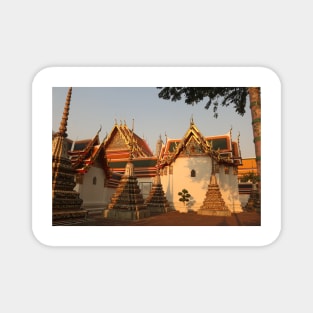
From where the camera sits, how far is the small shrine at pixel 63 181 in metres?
3.10

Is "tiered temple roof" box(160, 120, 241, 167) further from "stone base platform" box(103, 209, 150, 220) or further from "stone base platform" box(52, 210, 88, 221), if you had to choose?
"stone base platform" box(52, 210, 88, 221)

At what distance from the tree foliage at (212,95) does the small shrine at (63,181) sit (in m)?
1.29

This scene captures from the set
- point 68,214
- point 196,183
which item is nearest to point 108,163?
point 68,214

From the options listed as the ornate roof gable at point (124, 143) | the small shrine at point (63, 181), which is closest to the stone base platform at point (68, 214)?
the small shrine at point (63, 181)

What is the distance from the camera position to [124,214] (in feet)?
11.8

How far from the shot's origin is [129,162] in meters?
4.26

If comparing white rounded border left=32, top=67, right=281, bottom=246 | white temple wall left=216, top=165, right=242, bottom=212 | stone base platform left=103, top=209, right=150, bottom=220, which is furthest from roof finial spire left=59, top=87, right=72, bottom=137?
white temple wall left=216, top=165, right=242, bottom=212

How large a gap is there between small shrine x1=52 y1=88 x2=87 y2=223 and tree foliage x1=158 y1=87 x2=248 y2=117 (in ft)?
4.24

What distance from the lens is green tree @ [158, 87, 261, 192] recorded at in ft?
9.75

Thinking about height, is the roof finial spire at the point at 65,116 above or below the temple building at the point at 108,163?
above
